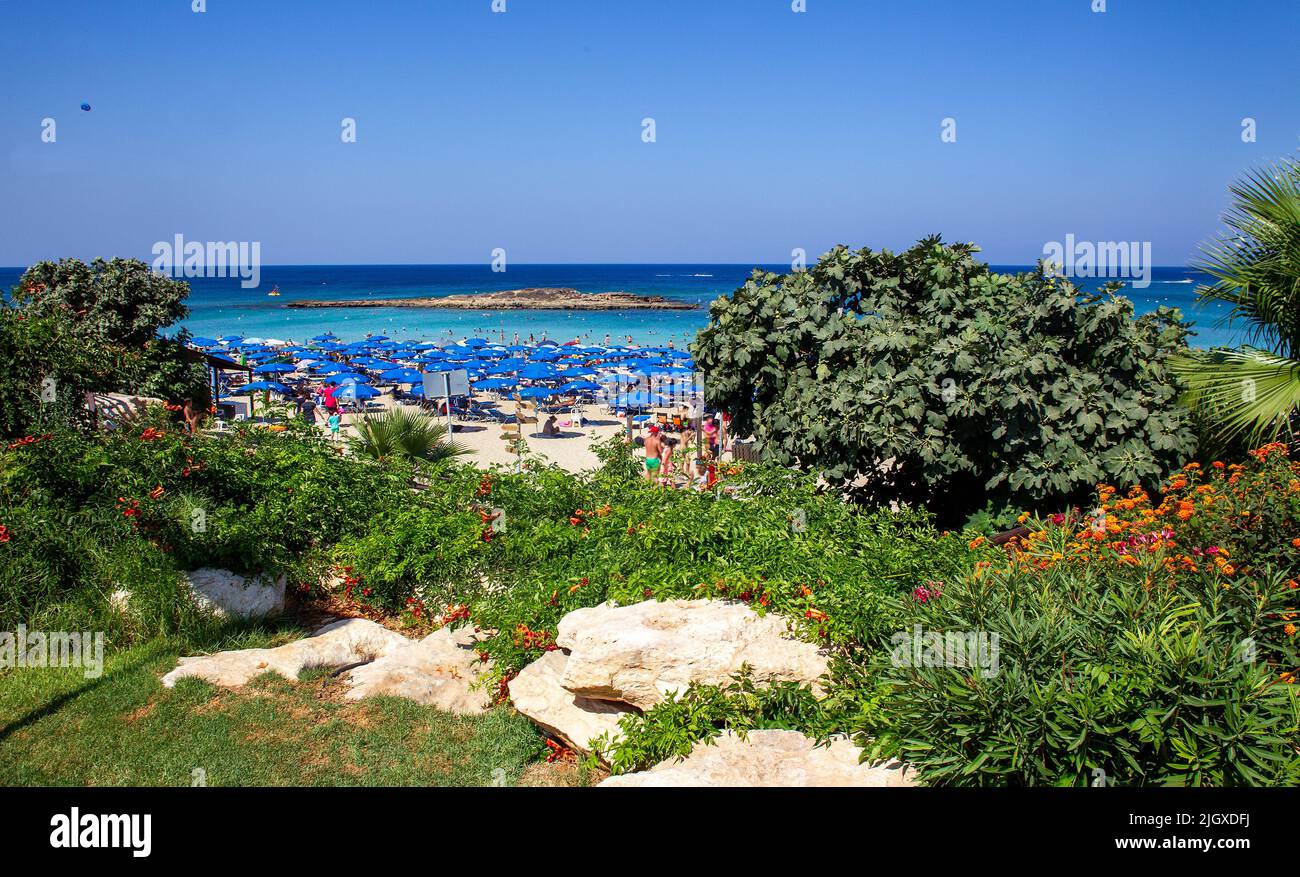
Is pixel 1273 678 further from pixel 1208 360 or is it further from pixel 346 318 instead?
pixel 346 318

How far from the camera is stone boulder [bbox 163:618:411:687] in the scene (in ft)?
19.4

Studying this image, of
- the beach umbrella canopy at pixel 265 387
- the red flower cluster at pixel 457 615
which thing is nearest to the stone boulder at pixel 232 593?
the red flower cluster at pixel 457 615

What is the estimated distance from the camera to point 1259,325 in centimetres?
746

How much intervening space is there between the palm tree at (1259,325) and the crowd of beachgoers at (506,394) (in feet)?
24.6

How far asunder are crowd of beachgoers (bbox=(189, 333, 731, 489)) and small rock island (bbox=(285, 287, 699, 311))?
55531mm

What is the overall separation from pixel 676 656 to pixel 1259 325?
6.28m

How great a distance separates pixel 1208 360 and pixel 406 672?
293 inches

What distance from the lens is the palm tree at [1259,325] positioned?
691 cm

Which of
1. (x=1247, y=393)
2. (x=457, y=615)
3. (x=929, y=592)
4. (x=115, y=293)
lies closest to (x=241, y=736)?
(x=457, y=615)

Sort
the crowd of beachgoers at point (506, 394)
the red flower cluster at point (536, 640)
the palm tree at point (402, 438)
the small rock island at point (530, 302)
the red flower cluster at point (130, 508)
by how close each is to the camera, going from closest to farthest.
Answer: the red flower cluster at point (536, 640) < the red flower cluster at point (130, 508) < the palm tree at point (402, 438) < the crowd of beachgoers at point (506, 394) < the small rock island at point (530, 302)

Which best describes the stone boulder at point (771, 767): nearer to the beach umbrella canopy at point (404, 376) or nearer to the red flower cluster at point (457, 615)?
the red flower cluster at point (457, 615)

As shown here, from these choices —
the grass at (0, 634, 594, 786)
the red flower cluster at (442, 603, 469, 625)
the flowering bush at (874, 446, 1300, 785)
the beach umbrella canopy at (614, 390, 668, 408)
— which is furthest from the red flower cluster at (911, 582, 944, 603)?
the beach umbrella canopy at (614, 390, 668, 408)

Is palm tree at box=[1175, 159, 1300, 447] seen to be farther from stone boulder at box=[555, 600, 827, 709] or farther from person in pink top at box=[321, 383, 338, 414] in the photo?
person in pink top at box=[321, 383, 338, 414]

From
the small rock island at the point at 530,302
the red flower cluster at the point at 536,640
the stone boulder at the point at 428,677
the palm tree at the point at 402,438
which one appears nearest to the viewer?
the red flower cluster at the point at 536,640
